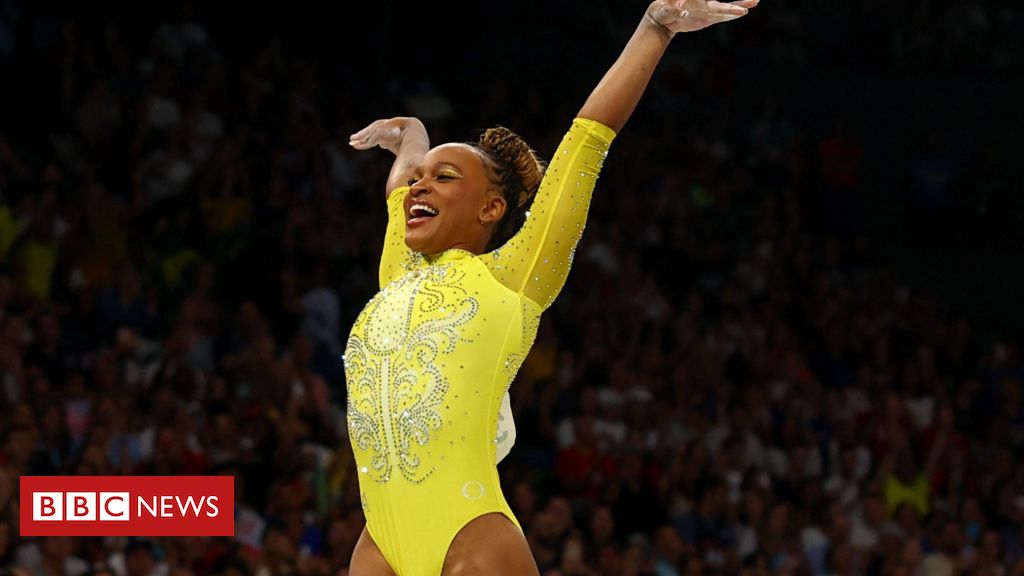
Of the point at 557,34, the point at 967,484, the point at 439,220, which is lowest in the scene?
the point at 967,484

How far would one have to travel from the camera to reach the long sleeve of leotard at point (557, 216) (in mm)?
3408

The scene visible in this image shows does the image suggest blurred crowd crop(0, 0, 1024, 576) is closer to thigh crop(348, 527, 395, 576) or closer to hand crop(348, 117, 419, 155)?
hand crop(348, 117, 419, 155)

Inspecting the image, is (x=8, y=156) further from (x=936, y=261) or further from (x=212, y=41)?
(x=936, y=261)

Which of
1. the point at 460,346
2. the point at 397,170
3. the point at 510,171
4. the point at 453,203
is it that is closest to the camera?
the point at 460,346

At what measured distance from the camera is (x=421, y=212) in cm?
358

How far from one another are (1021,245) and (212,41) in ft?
22.9

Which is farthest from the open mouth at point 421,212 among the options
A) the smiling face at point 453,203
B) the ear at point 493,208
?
the ear at point 493,208

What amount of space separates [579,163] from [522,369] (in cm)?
636

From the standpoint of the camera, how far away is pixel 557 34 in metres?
12.9

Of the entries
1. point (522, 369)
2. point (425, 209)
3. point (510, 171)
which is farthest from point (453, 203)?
point (522, 369)

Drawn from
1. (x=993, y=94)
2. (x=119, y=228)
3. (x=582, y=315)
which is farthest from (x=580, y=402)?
(x=993, y=94)

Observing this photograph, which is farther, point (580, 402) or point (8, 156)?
point (580, 402)

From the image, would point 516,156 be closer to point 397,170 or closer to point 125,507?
point 397,170

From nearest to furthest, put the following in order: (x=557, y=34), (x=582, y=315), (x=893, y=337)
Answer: (x=582, y=315) < (x=893, y=337) < (x=557, y=34)
